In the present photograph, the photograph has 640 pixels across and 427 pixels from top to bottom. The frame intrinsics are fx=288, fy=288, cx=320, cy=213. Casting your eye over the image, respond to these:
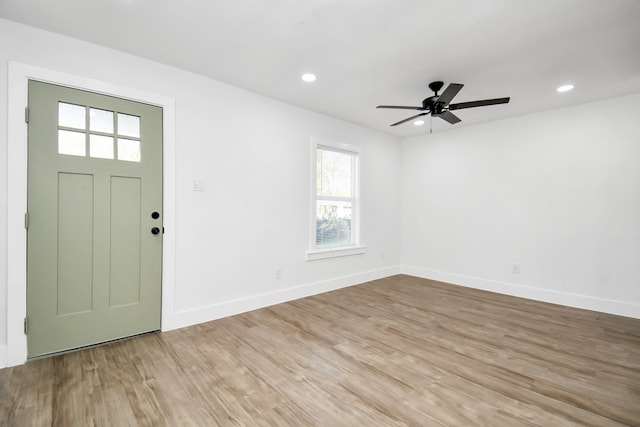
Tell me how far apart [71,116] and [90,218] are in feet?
2.85

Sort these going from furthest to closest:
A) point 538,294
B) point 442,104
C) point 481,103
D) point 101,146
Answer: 1. point 538,294
2. point 442,104
3. point 481,103
4. point 101,146

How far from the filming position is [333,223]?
4594 mm

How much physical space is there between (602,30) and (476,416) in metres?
2.95

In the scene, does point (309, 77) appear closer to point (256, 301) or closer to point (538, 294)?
point (256, 301)

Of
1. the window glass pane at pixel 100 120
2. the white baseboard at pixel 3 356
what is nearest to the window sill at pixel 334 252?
the window glass pane at pixel 100 120

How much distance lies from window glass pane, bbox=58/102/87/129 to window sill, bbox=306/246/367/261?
284cm

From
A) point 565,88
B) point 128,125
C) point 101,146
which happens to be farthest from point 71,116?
point 565,88

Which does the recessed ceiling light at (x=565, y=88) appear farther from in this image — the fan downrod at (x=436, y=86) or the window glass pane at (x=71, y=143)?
the window glass pane at (x=71, y=143)

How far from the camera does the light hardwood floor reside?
172 cm

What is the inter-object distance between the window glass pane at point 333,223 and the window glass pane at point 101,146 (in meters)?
2.59

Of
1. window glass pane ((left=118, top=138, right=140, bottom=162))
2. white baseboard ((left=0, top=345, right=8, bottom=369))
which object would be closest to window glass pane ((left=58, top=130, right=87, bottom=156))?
window glass pane ((left=118, top=138, right=140, bottom=162))

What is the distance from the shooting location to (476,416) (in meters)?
1.72

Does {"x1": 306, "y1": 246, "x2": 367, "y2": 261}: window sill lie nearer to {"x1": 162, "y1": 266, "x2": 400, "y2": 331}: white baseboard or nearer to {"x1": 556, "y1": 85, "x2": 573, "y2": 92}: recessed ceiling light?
{"x1": 162, "y1": 266, "x2": 400, "y2": 331}: white baseboard

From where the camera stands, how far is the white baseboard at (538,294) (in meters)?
3.48
